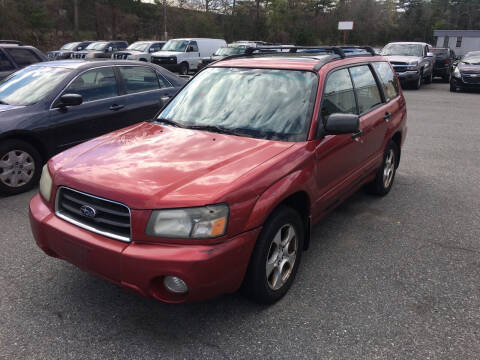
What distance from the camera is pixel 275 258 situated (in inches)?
115

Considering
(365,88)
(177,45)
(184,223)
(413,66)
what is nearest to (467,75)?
(413,66)

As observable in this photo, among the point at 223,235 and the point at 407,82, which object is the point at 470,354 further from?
the point at 407,82

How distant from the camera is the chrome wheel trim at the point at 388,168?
5.13 metres

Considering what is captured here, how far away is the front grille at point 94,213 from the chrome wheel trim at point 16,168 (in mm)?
2793

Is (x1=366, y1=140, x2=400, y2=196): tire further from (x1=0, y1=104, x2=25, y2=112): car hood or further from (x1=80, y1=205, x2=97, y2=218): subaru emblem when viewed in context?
(x1=0, y1=104, x2=25, y2=112): car hood

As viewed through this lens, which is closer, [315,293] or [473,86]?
[315,293]

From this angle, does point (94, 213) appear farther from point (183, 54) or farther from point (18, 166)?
point (183, 54)

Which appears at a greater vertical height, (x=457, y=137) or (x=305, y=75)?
(x=305, y=75)

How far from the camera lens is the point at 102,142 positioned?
131 inches

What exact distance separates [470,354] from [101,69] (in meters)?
5.67

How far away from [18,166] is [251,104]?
3362 mm

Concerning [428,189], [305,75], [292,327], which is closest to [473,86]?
[428,189]

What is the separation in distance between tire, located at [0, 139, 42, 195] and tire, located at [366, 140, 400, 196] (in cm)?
428

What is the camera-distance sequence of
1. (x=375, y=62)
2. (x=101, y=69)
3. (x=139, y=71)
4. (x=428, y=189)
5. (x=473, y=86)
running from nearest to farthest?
(x=375, y=62) → (x=428, y=189) → (x=101, y=69) → (x=139, y=71) → (x=473, y=86)
